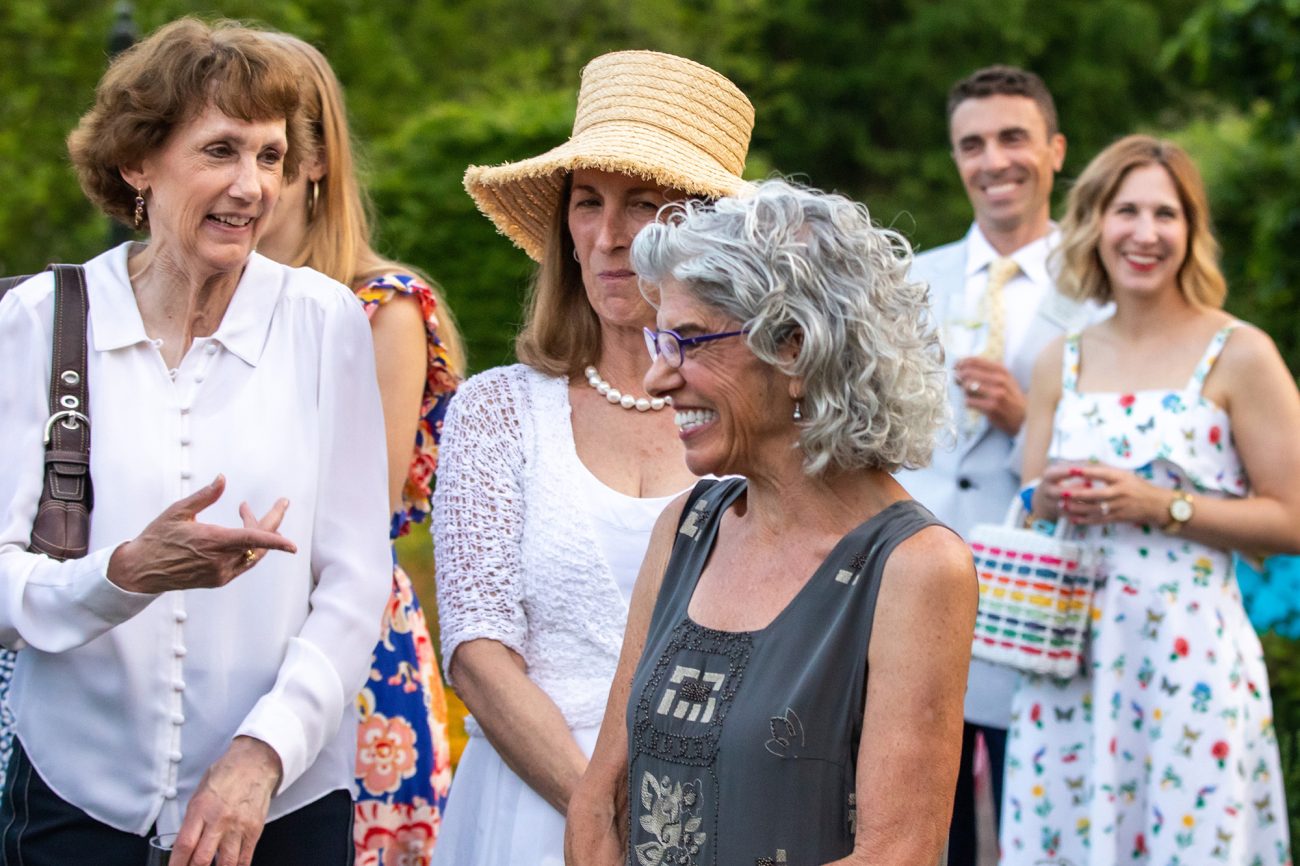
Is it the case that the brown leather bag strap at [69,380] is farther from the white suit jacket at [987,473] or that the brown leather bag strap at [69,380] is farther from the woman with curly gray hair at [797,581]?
the white suit jacket at [987,473]

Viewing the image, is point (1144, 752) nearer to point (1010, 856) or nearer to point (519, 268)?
point (1010, 856)

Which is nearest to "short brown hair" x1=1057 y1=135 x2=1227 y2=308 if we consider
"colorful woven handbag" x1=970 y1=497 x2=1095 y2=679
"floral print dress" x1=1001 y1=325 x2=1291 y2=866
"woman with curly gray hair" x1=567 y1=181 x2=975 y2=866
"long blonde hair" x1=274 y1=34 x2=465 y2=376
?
"floral print dress" x1=1001 y1=325 x2=1291 y2=866

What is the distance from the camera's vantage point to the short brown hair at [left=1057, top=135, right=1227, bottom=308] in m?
5.13

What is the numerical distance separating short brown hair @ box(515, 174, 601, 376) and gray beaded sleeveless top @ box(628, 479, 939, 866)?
1001 millimetres

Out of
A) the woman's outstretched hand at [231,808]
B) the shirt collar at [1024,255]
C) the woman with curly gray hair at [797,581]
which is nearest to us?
the woman with curly gray hair at [797,581]

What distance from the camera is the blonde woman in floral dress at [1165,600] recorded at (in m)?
4.71

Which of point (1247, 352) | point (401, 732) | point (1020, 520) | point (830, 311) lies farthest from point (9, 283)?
point (1247, 352)

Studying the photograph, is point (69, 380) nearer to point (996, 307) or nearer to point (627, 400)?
point (627, 400)

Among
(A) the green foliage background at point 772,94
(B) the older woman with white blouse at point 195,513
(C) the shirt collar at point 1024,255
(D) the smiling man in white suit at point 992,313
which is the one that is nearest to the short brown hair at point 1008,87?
(D) the smiling man in white suit at point 992,313

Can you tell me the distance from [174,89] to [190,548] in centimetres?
89

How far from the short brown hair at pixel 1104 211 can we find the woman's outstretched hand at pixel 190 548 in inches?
125

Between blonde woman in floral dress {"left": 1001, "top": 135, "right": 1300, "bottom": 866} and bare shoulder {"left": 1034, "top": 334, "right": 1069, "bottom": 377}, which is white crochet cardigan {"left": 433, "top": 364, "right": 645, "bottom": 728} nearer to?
blonde woman in floral dress {"left": 1001, "top": 135, "right": 1300, "bottom": 866}

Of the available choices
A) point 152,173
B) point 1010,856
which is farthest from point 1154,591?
point 152,173

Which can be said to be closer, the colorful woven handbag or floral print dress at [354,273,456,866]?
floral print dress at [354,273,456,866]
